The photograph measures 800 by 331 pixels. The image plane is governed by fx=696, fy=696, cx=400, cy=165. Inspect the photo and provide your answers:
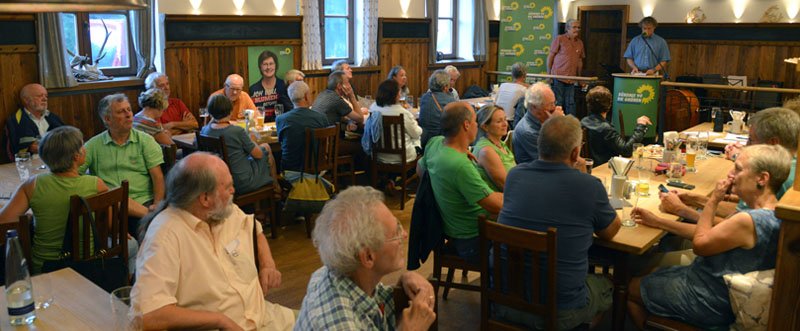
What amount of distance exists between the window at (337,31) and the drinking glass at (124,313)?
7458 mm

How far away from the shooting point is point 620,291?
11.0ft

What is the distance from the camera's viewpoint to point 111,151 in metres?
4.21

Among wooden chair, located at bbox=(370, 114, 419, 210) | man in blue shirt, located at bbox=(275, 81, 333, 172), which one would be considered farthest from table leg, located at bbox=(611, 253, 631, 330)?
wooden chair, located at bbox=(370, 114, 419, 210)

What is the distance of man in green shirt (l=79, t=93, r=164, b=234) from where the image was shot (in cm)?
420

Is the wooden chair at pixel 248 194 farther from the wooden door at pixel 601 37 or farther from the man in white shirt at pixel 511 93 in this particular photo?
Answer: the wooden door at pixel 601 37

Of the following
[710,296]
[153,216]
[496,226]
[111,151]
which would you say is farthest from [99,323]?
[710,296]

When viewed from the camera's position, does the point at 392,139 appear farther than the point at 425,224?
Yes

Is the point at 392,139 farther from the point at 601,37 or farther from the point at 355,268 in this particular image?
the point at 601,37

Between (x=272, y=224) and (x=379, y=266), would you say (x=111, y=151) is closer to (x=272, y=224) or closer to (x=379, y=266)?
(x=272, y=224)

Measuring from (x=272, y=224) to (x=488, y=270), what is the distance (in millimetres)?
2864

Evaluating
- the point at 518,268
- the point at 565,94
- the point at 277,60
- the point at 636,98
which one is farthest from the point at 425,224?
the point at 565,94

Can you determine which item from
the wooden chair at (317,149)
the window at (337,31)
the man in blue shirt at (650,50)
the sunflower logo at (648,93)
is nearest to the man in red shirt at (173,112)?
the wooden chair at (317,149)

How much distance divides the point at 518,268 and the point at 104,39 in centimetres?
563

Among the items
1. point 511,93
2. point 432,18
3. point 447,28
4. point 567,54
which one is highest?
point 432,18
